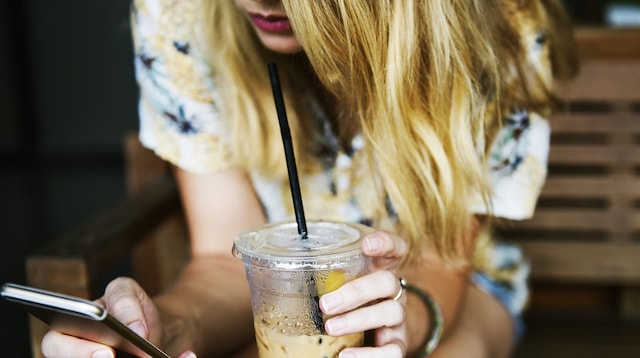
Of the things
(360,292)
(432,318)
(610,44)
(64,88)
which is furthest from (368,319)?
(64,88)

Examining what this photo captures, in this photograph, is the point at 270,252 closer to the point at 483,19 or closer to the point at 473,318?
the point at 483,19

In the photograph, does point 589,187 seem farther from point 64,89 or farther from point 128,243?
point 64,89

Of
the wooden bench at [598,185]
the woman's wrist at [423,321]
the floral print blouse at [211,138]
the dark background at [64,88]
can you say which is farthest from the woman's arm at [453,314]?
the dark background at [64,88]

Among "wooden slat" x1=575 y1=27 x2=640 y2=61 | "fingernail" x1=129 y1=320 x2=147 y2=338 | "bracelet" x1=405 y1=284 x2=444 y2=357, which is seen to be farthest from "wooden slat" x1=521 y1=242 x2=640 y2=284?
"fingernail" x1=129 y1=320 x2=147 y2=338

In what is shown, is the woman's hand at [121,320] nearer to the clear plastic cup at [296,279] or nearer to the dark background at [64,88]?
the clear plastic cup at [296,279]

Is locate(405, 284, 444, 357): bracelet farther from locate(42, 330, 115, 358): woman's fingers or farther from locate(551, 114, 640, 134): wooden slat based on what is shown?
locate(551, 114, 640, 134): wooden slat

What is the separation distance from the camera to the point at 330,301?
88 cm

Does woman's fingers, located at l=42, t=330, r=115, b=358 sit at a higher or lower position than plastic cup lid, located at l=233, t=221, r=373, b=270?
lower

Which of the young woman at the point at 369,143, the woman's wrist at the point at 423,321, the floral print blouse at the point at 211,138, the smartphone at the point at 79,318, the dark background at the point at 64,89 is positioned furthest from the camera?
the dark background at the point at 64,89

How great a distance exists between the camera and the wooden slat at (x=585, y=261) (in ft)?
6.46

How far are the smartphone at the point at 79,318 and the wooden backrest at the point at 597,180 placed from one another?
1.36 metres

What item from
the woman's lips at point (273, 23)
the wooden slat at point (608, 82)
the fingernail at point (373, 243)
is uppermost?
the woman's lips at point (273, 23)

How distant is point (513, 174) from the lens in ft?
4.62

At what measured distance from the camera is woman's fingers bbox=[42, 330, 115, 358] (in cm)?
86
